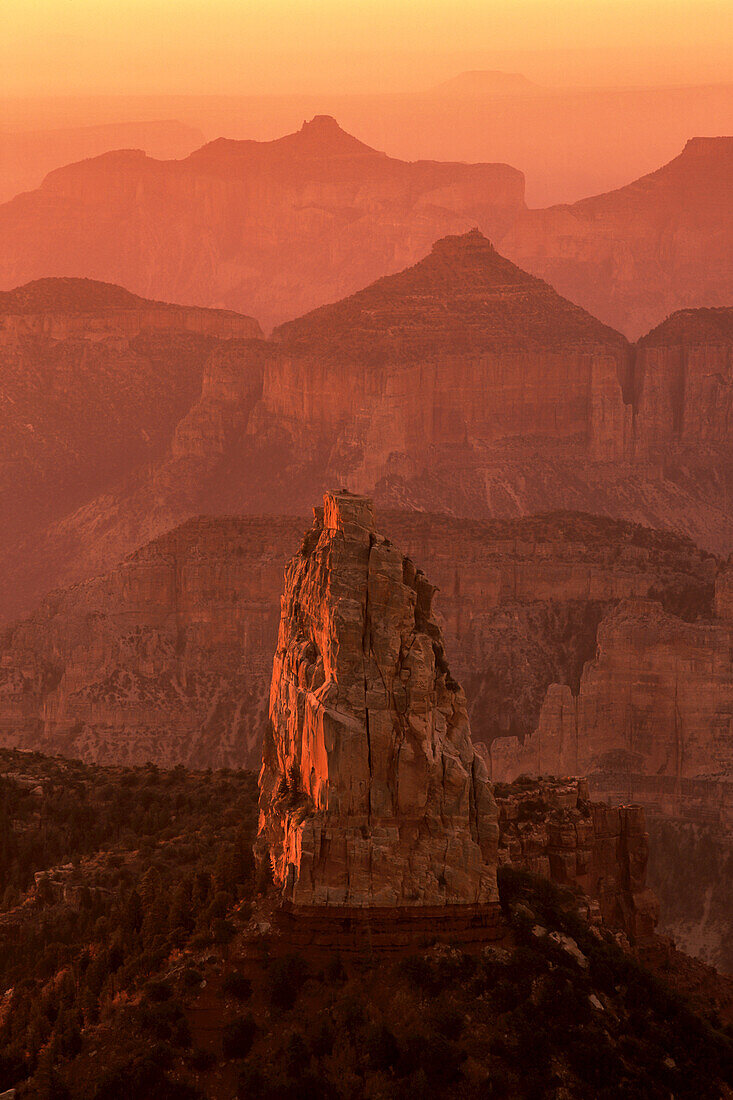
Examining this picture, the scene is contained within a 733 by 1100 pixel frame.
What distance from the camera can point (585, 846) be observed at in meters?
56.7

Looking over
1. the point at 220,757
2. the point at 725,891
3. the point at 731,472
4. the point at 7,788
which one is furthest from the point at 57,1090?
the point at 731,472

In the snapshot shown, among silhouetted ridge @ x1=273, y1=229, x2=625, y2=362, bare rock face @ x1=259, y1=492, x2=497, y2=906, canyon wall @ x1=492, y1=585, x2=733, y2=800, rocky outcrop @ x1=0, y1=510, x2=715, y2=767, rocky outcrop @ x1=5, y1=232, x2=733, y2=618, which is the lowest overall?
bare rock face @ x1=259, y1=492, x2=497, y2=906

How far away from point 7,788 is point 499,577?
5974 cm

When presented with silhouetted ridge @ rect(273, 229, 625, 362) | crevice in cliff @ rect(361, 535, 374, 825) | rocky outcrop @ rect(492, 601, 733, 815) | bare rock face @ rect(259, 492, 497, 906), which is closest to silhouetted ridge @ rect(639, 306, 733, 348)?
silhouetted ridge @ rect(273, 229, 625, 362)

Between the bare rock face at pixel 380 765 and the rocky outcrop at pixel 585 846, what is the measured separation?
977cm

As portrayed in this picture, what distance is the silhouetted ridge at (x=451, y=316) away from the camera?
18000 cm

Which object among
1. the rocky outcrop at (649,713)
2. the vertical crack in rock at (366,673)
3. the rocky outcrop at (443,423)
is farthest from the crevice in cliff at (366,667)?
the rocky outcrop at (443,423)

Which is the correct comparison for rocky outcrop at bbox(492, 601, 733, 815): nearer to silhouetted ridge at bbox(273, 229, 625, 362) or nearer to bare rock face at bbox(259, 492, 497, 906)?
bare rock face at bbox(259, 492, 497, 906)

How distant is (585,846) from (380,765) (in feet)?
47.3

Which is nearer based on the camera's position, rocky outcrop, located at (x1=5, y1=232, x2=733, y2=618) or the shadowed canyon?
the shadowed canyon

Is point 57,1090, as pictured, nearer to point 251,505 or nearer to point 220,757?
point 220,757

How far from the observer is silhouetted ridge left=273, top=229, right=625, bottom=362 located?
18000 cm

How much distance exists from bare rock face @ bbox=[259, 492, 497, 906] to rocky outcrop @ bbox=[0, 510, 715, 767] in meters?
67.4

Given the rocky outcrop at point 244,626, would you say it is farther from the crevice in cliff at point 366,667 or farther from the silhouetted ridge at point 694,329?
the crevice in cliff at point 366,667
